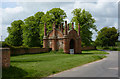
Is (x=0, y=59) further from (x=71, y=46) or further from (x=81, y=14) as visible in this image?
(x=81, y=14)

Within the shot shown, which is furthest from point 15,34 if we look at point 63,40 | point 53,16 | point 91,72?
point 91,72

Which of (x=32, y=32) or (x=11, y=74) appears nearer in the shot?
(x=11, y=74)

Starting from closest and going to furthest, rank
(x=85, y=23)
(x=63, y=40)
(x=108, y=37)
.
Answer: (x=63, y=40)
(x=85, y=23)
(x=108, y=37)

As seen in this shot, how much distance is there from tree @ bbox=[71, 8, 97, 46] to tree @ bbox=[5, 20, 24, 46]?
67.3 feet

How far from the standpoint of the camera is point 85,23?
5972 cm

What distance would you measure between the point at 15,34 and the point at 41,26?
12.1m

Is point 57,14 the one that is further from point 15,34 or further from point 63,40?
point 63,40

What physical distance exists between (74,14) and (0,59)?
53472 mm

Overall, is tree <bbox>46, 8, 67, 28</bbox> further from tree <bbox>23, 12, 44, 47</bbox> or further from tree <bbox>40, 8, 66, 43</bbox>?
tree <bbox>23, 12, 44, 47</bbox>

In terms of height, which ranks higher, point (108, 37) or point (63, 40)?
point (108, 37)

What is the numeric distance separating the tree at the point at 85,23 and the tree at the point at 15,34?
20527 mm

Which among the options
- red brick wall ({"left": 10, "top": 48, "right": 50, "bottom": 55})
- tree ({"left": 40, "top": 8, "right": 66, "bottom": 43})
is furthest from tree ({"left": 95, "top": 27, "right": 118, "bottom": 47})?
red brick wall ({"left": 10, "top": 48, "right": 50, "bottom": 55})

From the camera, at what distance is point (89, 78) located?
10688mm

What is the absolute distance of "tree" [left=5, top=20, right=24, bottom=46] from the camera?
2392 inches
